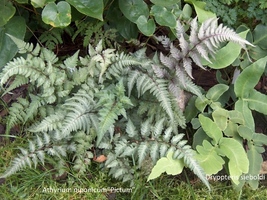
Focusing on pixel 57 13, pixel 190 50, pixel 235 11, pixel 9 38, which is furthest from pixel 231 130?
pixel 9 38

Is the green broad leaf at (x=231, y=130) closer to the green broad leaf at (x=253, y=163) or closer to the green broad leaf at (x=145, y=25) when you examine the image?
the green broad leaf at (x=253, y=163)

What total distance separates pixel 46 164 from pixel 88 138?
326mm

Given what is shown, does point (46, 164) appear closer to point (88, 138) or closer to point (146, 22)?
point (88, 138)

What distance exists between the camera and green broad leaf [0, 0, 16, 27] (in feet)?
6.16

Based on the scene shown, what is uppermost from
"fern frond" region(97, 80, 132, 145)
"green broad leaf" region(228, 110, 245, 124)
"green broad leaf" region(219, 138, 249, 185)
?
"green broad leaf" region(228, 110, 245, 124)

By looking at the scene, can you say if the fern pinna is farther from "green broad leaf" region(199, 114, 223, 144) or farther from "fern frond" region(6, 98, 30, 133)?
"green broad leaf" region(199, 114, 223, 144)

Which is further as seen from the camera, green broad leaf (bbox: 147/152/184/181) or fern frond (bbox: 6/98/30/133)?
fern frond (bbox: 6/98/30/133)

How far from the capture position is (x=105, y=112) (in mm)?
1784

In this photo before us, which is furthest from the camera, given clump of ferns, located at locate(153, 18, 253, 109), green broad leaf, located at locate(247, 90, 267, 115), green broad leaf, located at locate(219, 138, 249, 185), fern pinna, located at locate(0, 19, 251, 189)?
green broad leaf, located at locate(247, 90, 267, 115)

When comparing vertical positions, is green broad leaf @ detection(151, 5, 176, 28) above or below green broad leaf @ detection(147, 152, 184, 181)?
above

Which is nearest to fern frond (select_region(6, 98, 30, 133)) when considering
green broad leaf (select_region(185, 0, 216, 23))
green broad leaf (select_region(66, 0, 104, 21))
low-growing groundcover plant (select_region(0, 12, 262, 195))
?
low-growing groundcover plant (select_region(0, 12, 262, 195))

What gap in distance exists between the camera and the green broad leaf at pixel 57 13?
67.7 inches

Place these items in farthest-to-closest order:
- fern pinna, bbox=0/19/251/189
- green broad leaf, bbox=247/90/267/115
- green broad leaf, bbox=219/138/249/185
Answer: green broad leaf, bbox=247/90/267/115, green broad leaf, bbox=219/138/249/185, fern pinna, bbox=0/19/251/189

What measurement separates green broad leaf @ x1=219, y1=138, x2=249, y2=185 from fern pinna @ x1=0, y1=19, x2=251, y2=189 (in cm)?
21
